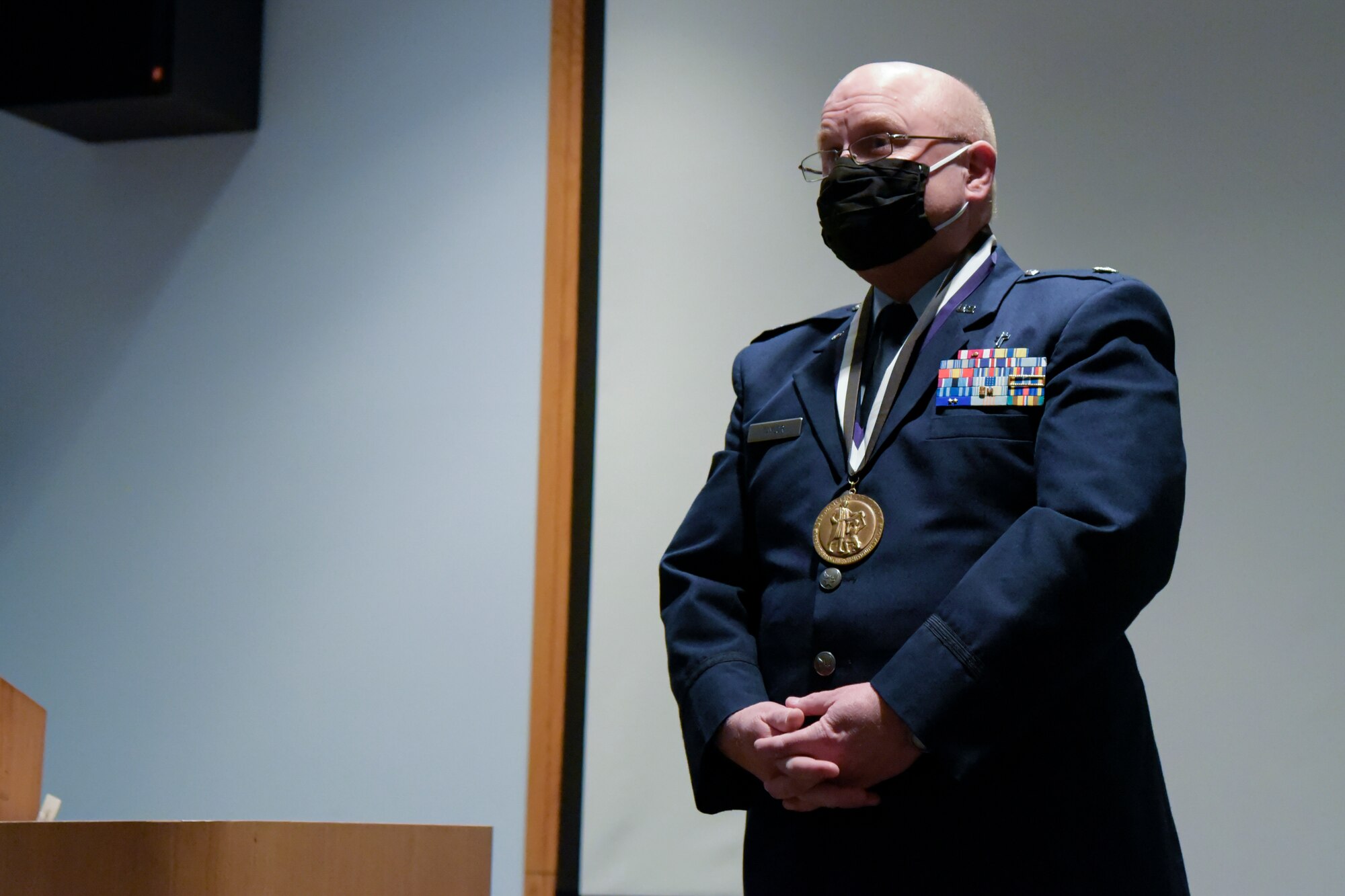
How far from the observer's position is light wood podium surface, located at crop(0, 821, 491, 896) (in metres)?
1.11

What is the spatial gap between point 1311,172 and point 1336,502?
0.61m

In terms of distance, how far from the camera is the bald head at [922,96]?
5.21 ft

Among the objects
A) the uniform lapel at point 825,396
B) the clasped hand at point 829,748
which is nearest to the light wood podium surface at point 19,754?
the clasped hand at point 829,748

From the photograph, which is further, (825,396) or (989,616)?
(825,396)

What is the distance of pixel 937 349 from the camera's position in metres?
1.48

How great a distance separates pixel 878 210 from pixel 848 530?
394 mm

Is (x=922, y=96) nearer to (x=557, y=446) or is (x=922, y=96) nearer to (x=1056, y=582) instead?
(x=1056, y=582)

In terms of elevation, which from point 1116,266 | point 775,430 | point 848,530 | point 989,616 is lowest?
point 989,616

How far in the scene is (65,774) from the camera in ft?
9.23

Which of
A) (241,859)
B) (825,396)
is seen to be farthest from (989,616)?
(241,859)

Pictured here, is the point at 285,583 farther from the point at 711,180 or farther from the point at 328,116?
the point at 711,180

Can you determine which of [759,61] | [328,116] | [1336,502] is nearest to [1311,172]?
[1336,502]

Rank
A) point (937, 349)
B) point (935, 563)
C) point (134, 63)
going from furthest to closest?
point (134, 63) → point (937, 349) → point (935, 563)

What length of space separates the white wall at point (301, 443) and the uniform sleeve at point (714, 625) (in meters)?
1.05
